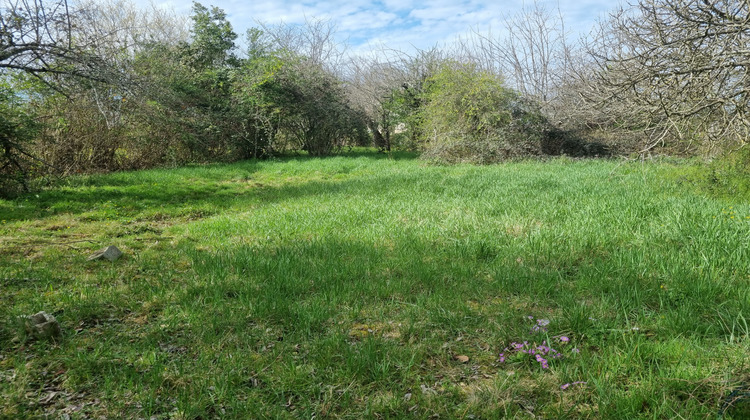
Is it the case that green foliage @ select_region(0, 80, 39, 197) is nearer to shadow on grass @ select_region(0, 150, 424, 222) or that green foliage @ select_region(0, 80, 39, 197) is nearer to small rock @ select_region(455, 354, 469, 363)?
shadow on grass @ select_region(0, 150, 424, 222)

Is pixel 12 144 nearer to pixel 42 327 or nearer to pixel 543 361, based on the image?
pixel 42 327

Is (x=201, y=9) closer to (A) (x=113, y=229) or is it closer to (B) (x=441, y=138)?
(B) (x=441, y=138)

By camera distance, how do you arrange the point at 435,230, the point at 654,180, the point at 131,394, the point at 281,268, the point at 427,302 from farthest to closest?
the point at 654,180 < the point at 435,230 < the point at 281,268 < the point at 427,302 < the point at 131,394

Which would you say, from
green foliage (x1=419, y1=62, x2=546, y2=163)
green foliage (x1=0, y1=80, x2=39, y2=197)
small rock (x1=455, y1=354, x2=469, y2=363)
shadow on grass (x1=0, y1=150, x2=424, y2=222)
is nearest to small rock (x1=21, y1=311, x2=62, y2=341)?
small rock (x1=455, y1=354, x2=469, y2=363)

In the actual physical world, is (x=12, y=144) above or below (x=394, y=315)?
above

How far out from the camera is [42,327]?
2.85m

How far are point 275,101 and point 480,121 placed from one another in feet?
28.3

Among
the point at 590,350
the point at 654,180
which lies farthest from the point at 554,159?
the point at 590,350

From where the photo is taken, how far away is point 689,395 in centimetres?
209

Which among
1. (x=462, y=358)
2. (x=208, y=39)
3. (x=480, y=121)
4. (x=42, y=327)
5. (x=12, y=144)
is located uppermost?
(x=208, y=39)

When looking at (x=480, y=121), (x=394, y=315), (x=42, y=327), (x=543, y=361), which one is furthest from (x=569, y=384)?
(x=480, y=121)

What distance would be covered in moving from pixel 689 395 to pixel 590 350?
57cm

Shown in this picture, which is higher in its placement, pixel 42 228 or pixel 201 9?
pixel 201 9

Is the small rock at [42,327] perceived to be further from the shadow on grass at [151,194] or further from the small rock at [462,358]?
the shadow on grass at [151,194]
